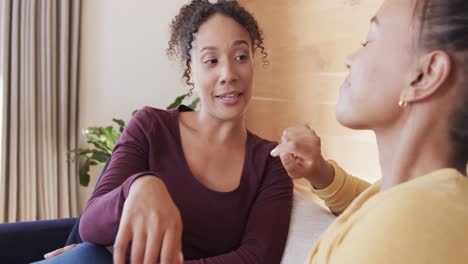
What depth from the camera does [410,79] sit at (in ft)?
1.92

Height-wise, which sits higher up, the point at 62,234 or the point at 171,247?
the point at 171,247

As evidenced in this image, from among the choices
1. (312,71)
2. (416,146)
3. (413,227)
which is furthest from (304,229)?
(312,71)

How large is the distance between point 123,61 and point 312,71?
1.31 metres

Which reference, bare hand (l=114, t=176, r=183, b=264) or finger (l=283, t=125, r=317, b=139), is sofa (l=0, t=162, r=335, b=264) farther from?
bare hand (l=114, t=176, r=183, b=264)

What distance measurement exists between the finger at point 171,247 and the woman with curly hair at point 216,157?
58 cm

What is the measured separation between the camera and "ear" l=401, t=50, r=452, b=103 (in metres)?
0.56

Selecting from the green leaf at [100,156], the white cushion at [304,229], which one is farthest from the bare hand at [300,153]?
the green leaf at [100,156]

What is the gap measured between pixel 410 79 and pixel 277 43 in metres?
1.99

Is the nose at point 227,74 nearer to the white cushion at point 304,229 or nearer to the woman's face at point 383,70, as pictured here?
the white cushion at point 304,229

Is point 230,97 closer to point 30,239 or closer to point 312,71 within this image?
point 30,239

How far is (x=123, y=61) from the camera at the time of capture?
3006mm

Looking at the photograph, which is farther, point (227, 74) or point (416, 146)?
point (227, 74)

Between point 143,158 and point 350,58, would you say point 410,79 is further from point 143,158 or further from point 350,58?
point 143,158

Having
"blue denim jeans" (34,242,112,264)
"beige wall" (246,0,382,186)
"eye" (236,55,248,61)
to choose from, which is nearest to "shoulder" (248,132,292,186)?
"eye" (236,55,248,61)
